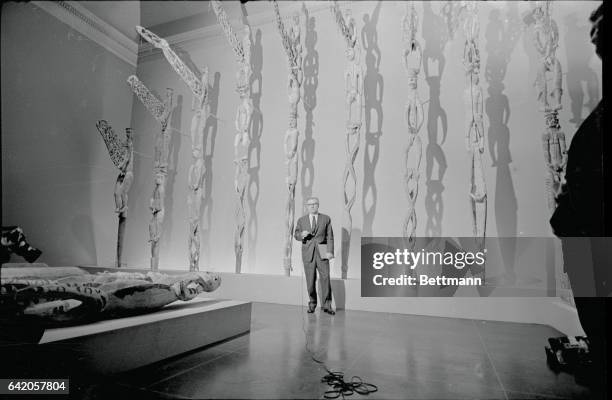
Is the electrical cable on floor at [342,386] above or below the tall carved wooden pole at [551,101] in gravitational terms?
below

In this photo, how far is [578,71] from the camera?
4.27 metres

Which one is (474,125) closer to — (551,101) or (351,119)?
(551,101)

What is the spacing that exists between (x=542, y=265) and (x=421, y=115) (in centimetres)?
227

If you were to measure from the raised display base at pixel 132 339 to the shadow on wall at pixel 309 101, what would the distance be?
10.6ft

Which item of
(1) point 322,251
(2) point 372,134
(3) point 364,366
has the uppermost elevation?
(2) point 372,134

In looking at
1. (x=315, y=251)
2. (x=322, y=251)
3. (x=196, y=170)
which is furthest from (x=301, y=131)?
(x=315, y=251)

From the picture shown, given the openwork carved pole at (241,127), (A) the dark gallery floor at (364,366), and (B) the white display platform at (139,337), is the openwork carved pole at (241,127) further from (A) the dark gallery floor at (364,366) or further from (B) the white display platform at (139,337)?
(B) the white display platform at (139,337)

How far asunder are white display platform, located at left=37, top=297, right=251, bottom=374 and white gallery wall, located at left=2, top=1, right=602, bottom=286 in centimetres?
79

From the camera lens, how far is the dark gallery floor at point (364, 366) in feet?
5.52

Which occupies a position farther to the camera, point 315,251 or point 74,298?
point 315,251

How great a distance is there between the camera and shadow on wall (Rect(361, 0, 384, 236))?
535 centimetres

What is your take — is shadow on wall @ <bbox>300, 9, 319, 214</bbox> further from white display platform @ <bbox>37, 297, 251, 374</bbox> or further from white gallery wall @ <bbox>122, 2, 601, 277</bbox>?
white display platform @ <bbox>37, 297, 251, 374</bbox>

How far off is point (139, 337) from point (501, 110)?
4989 mm

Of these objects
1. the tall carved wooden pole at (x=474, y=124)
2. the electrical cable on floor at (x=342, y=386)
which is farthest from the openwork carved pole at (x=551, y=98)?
the electrical cable on floor at (x=342, y=386)
